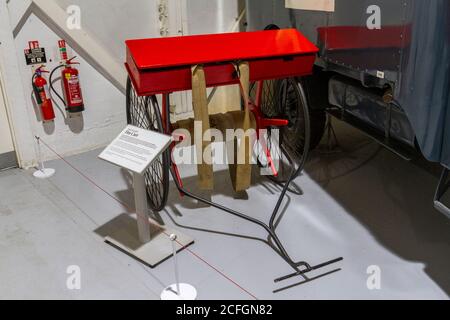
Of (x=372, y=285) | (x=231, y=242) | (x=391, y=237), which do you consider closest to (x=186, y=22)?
(x=231, y=242)

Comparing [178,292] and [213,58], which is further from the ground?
[213,58]

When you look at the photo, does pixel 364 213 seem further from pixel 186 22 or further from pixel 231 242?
pixel 186 22

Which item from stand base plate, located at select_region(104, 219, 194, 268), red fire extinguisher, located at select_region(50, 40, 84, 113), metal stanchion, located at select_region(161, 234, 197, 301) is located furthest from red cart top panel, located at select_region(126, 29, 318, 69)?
red fire extinguisher, located at select_region(50, 40, 84, 113)

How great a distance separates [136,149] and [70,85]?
5.86 feet

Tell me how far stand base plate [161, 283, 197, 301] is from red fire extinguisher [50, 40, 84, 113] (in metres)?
2.23

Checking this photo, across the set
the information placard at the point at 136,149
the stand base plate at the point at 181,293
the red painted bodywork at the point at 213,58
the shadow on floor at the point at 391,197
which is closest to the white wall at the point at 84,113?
the red painted bodywork at the point at 213,58

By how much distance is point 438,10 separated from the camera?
2023mm

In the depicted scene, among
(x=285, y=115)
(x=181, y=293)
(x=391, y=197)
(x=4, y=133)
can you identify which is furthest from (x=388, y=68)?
(x=4, y=133)

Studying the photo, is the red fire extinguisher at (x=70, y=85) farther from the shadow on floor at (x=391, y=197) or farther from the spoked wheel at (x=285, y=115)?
the shadow on floor at (x=391, y=197)

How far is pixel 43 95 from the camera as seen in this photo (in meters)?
3.86

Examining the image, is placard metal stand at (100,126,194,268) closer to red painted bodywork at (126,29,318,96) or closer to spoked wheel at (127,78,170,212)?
spoked wheel at (127,78,170,212)

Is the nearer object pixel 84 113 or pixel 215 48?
pixel 215 48

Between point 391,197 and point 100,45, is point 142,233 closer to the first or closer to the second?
point 391,197

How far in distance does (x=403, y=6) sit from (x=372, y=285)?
1.45 meters
